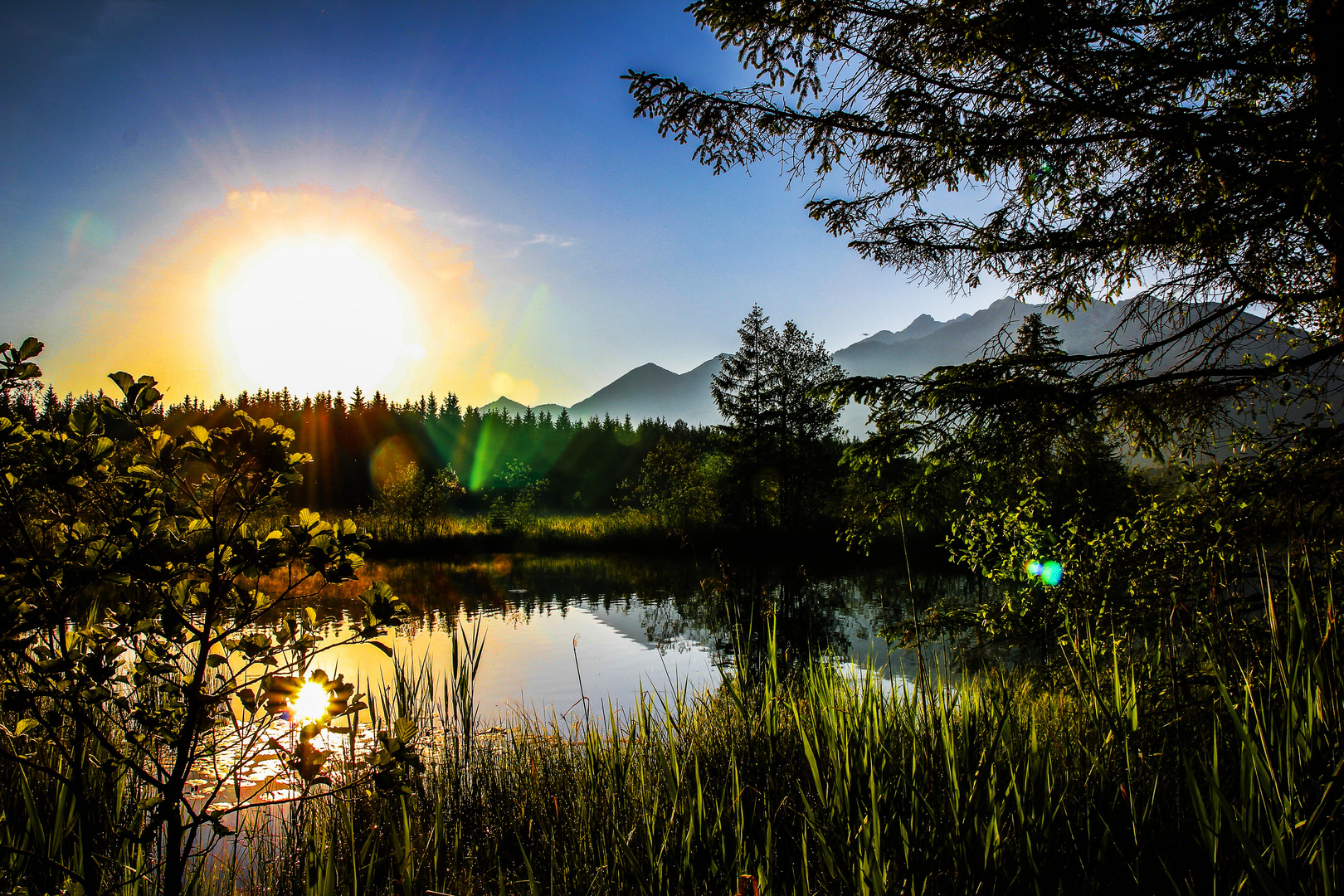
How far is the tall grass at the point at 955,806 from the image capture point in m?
1.61

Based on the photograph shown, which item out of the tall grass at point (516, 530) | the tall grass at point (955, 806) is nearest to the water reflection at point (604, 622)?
the tall grass at point (955, 806)

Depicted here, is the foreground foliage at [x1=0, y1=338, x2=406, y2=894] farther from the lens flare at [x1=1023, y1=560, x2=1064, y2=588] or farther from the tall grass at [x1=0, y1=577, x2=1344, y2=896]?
the lens flare at [x1=1023, y1=560, x2=1064, y2=588]

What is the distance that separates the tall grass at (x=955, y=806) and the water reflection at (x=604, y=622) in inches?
47.9

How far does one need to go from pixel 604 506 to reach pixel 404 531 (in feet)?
127

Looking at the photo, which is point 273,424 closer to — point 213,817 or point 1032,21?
point 213,817

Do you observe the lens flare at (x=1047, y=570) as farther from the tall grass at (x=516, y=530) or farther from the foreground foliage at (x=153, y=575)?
the tall grass at (x=516, y=530)

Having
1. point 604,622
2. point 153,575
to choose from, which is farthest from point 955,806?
point 604,622

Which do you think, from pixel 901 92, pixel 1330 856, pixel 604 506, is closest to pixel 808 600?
pixel 901 92

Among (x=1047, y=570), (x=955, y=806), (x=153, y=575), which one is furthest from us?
(x=1047, y=570)

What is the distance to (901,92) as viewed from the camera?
424cm

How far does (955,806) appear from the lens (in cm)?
182

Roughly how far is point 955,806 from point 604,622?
42.8 ft

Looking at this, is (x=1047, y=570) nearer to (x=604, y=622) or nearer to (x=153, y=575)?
(x=153, y=575)

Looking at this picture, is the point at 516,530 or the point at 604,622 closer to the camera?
the point at 604,622
